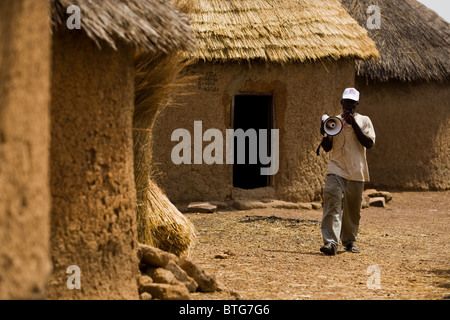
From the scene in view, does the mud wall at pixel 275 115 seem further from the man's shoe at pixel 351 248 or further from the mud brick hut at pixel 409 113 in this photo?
the man's shoe at pixel 351 248

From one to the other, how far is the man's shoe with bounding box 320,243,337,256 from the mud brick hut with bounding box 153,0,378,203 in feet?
12.1

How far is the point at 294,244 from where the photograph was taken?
8023 mm

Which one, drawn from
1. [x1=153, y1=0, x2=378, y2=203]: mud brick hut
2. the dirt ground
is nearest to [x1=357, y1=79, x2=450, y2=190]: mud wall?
[x1=153, y1=0, x2=378, y2=203]: mud brick hut

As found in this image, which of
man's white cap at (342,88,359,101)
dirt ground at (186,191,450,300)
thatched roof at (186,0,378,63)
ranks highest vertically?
thatched roof at (186,0,378,63)

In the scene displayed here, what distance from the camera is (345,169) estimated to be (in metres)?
7.33

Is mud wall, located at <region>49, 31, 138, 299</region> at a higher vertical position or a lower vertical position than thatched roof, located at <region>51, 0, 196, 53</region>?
lower

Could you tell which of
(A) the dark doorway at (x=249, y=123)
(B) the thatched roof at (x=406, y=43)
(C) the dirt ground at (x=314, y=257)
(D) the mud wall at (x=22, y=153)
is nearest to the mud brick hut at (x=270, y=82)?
(C) the dirt ground at (x=314, y=257)

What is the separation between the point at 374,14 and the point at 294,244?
24.4ft

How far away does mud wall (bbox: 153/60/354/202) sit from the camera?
10641 millimetres

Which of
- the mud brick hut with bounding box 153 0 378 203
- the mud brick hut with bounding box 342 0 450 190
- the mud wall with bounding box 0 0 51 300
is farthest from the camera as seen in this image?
the mud brick hut with bounding box 342 0 450 190

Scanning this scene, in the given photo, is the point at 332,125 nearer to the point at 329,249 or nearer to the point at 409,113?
the point at 329,249

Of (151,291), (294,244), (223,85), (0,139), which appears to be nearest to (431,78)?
(223,85)

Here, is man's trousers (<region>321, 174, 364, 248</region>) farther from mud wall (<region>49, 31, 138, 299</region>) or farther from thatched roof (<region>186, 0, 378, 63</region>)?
thatched roof (<region>186, 0, 378, 63</region>)

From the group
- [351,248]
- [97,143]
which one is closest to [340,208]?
[351,248]
